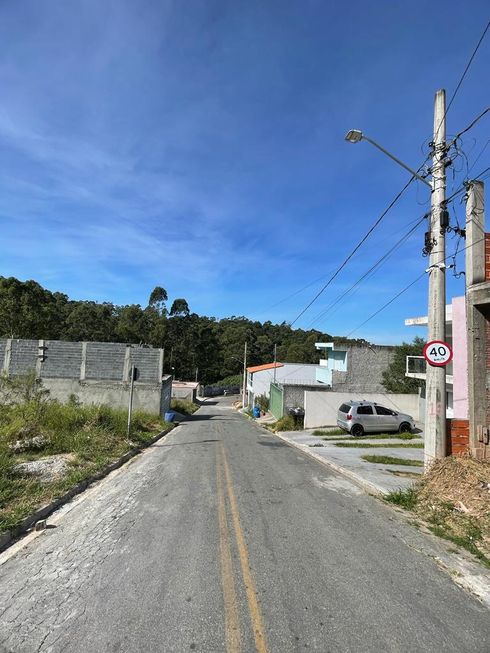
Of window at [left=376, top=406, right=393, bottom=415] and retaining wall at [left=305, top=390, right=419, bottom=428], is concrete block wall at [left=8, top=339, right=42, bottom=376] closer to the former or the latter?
retaining wall at [left=305, top=390, right=419, bottom=428]

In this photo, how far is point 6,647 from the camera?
3.59 m

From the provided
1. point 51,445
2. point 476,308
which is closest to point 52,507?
point 51,445

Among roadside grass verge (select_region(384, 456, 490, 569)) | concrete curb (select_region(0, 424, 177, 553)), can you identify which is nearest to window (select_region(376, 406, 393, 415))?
roadside grass verge (select_region(384, 456, 490, 569))

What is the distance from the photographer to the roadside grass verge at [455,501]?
675 cm

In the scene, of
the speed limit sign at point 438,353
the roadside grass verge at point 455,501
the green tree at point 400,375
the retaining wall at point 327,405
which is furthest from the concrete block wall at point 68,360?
the roadside grass verge at point 455,501

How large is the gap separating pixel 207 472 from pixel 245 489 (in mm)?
2187

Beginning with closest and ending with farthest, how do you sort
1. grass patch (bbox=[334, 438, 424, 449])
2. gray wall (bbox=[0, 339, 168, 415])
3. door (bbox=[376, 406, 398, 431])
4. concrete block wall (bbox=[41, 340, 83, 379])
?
grass patch (bbox=[334, 438, 424, 449]), door (bbox=[376, 406, 398, 431]), gray wall (bbox=[0, 339, 168, 415]), concrete block wall (bbox=[41, 340, 83, 379])

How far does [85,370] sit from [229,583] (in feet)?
90.2

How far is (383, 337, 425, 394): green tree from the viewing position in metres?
34.7

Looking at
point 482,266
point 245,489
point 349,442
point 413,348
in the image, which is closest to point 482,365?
point 482,266

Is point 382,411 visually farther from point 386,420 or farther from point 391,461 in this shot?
point 391,461

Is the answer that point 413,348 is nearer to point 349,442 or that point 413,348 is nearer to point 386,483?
point 349,442

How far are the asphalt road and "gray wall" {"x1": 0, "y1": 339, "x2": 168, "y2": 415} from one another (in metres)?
22.1

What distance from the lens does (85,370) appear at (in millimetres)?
29859
